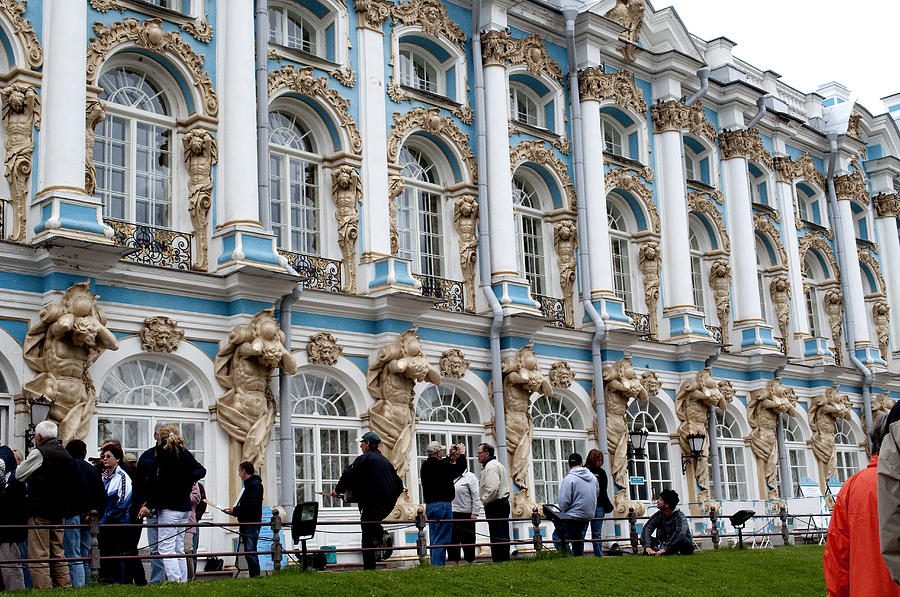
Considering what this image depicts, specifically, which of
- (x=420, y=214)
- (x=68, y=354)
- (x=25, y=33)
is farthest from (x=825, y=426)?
(x=25, y=33)

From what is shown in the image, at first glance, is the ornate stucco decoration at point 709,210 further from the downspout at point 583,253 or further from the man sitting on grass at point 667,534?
the man sitting on grass at point 667,534

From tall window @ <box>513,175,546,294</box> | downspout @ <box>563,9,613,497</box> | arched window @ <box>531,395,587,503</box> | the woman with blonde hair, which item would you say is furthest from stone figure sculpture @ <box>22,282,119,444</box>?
downspout @ <box>563,9,613,497</box>

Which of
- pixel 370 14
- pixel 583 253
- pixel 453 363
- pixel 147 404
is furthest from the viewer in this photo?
pixel 583 253

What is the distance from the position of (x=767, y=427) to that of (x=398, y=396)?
11.8m

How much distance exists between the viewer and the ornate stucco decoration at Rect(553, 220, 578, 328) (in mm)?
22859

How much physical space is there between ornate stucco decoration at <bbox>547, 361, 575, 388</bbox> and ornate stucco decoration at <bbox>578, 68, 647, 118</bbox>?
5804 mm

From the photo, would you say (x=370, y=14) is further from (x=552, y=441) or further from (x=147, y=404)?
(x=552, y=441)

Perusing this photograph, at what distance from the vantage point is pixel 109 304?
1538cm

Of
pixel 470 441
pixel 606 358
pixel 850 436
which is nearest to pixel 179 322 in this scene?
pixel 470 441

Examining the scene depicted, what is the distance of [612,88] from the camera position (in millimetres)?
24703

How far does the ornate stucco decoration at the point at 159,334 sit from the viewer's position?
15.7 m

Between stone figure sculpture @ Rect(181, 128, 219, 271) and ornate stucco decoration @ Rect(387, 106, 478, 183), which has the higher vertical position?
ornate stucco decoration @ Rect(387, 106, 478, 183)

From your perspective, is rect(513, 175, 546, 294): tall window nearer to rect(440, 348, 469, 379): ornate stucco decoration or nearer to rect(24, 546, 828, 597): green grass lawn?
rect(440, 348, 469, 379): ornate stucco decoration

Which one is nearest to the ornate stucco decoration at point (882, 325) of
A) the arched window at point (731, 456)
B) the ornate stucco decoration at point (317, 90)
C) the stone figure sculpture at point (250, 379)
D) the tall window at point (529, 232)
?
the arched window at point (731, 456)
